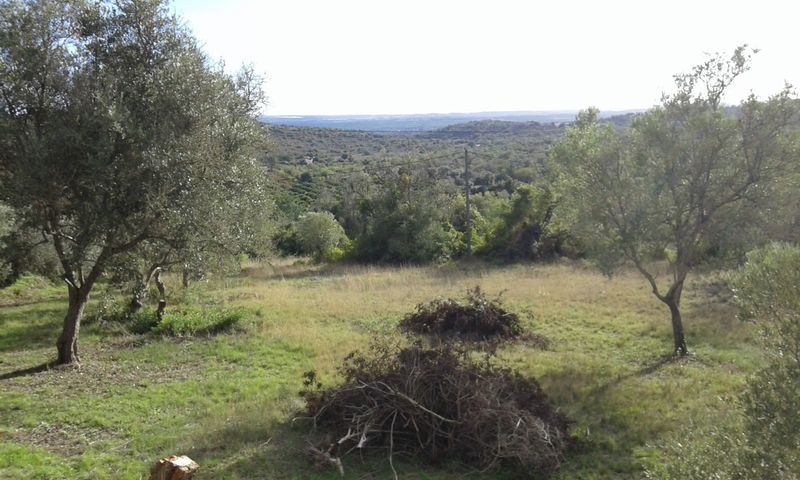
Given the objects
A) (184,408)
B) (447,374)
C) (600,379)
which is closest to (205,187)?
(184,408)

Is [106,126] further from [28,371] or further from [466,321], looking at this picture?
[466,321]

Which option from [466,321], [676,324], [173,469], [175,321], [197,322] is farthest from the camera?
[197,322]

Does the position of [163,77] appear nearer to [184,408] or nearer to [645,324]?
[184,408]

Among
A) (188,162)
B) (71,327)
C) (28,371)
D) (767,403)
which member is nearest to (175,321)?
(71,327)

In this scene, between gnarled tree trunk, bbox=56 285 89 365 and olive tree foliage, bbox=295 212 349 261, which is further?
olive tree foliage, bbox=295 212 349 261

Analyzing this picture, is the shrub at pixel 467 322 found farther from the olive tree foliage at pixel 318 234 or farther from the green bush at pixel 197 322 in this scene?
the olive tree foliage at pixel 318 234

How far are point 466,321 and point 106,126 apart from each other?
28.8 ft

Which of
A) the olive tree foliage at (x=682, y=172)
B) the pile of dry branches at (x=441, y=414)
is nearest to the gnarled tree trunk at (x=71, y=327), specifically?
Answer: the pile of dry branches at (x=441, y=414)

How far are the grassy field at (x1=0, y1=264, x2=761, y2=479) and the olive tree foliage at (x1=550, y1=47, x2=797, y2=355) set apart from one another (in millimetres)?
2112

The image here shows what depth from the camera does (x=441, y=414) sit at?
25.0 ft

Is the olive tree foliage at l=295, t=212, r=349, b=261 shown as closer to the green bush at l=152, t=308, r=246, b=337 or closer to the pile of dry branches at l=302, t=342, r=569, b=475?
the green bush at l=152, t=308, r=246, b=337

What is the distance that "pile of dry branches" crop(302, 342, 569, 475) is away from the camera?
700 centimetres

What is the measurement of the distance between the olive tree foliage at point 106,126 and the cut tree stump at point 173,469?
4.21 meters

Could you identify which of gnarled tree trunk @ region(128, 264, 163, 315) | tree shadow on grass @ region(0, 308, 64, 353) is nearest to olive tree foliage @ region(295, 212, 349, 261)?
tree shadow on grass @ region(0, 308, 64, 353)
